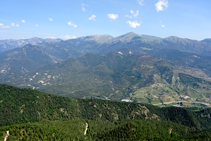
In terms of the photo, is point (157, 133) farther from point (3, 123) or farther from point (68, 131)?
point (3, 123)

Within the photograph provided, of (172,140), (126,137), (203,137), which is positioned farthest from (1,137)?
(203,137)

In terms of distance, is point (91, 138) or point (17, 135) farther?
point (91, 138)

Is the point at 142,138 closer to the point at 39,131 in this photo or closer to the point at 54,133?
the point at 54,133

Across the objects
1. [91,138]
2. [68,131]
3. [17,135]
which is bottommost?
[91,138]

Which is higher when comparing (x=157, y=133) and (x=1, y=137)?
(x=1, y=137)

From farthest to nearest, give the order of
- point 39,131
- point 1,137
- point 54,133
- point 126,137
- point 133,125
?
point 133,125, point 126,137, point 54,133, point 39,131, point 1,137

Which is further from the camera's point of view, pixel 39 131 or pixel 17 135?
pixel 39 131

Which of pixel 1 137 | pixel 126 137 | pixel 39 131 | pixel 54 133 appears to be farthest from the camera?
pixel 126 137

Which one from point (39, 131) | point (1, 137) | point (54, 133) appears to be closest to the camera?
point (1, 137)

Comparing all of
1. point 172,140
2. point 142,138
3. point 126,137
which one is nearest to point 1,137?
point 126,137
